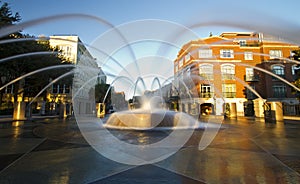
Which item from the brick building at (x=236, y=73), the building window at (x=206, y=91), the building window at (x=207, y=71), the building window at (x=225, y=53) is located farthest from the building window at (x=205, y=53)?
the building window at (x=206, y=91)

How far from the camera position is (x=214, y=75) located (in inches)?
1721

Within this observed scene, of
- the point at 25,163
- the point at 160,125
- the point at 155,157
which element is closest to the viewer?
the point at 25,163

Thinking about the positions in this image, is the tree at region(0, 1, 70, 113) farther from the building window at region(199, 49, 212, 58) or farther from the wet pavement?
the building window at region(199, 49, 212, 58)

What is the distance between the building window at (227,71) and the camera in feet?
142

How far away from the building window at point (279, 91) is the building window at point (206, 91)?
45.0ft

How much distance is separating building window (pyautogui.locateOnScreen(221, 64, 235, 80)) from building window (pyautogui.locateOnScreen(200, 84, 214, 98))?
161 inches

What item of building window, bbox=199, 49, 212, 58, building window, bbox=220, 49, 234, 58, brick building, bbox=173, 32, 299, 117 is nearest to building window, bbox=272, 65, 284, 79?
brick building, bbox=173, 32, 299, 117

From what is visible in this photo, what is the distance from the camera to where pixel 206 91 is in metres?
43.1

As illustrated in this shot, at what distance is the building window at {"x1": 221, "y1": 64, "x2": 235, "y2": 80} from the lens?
43219 mm

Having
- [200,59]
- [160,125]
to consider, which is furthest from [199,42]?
[160,125]

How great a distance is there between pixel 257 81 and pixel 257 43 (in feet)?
31.8

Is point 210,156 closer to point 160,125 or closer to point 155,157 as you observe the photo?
point 155,157

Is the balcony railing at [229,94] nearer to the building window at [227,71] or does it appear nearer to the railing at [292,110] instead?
the building window at [227,71]

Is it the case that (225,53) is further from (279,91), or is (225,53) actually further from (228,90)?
(279,91)
